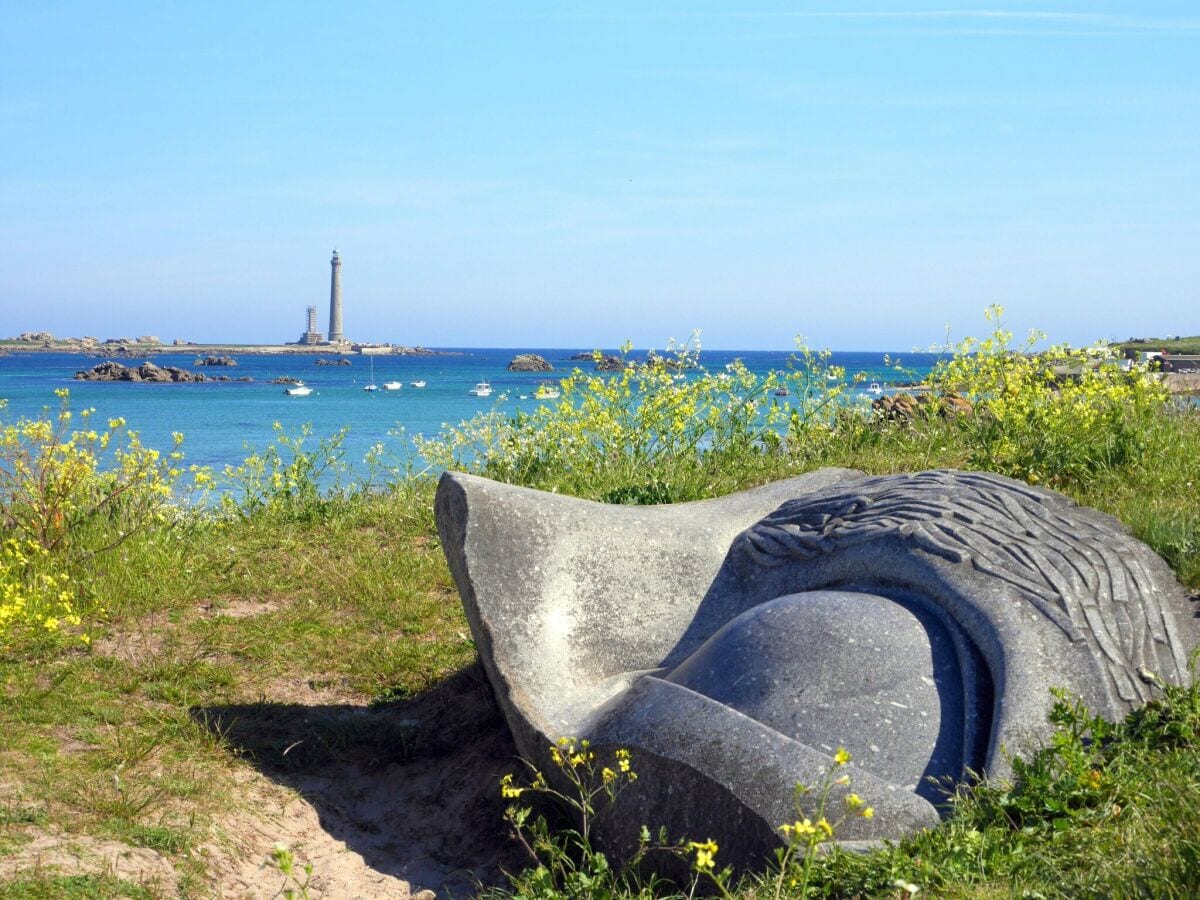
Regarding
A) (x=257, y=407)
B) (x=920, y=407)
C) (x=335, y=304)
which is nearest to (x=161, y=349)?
(x=335, y=304)

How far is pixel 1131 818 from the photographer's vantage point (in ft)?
9.39

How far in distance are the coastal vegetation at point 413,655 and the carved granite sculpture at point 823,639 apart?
14 cm

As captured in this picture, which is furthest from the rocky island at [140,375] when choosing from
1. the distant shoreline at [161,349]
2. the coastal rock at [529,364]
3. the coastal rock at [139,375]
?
the distant shoreline at [161,349]

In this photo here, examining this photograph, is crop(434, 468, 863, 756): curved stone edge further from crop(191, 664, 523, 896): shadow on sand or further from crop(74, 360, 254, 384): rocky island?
crop(74, 360, 254, 384): rocky island

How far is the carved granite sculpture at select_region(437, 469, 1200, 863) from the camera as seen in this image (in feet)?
11.1

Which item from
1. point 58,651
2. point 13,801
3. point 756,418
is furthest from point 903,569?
point 756,418

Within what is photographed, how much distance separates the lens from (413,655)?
589cm

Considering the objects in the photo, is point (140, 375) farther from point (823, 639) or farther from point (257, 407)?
point (823, 639)

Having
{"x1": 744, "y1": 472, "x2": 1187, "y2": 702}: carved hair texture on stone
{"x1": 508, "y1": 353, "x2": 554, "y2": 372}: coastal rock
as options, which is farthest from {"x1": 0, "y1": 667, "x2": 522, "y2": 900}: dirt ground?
{"x1": 508, "y1": 353, "x2": 554, "y2": 372}: coastal rock

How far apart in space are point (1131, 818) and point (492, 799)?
252cm

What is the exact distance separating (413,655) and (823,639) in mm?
2846

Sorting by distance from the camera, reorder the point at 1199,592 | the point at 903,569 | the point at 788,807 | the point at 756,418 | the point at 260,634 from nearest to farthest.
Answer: the point at 788,807, the point at 903,569, the point at 1199,592, the point at 260,634, the point at 756,418

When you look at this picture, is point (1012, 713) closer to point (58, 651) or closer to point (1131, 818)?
point (1131, 818)

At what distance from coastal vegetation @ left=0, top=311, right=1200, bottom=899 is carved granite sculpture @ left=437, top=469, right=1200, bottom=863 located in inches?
5.6
